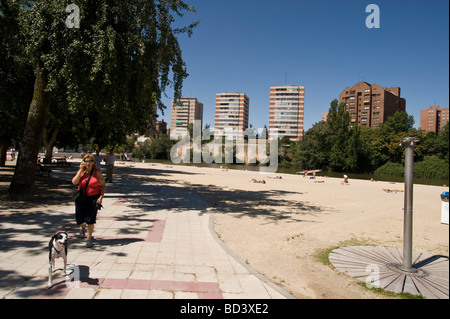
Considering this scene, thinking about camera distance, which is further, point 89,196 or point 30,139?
point 30,139

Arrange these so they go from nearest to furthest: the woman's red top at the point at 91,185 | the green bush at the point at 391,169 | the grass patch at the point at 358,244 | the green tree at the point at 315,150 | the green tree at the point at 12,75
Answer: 1. the grass patch at the point at 358,244
2. the woman's red top at the point at 91,185
3. the green tree at the point at 12,75
4. the green bush at the point at 391,169
5. the green tree at the point at 315,150

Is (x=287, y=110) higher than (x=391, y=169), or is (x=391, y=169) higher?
(x=287, y=110)

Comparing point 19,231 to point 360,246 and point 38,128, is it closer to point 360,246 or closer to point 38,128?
point 38,128

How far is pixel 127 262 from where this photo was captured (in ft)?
14.9

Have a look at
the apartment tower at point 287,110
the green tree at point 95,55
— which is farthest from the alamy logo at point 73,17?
the apartment tower at point 287,110

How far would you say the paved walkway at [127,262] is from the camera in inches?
141

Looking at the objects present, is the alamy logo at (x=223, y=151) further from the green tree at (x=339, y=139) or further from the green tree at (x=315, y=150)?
the green tree at (x=339, y=139)

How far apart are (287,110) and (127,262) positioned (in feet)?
379

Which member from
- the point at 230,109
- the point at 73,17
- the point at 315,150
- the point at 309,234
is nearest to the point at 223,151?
the point at 315,150

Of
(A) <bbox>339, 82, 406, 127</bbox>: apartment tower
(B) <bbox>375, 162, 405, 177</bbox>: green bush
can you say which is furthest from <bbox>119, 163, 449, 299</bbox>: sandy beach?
(A) <bbox>339, 82, 406, 127</bbox>: apartment tower

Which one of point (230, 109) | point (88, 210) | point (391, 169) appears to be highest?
point (230, 109)

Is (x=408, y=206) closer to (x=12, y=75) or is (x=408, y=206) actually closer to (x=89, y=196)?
(x=89, y=196)

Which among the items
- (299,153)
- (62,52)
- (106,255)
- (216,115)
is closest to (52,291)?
(106,255)

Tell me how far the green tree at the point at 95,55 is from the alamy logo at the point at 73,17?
13 centimetres
